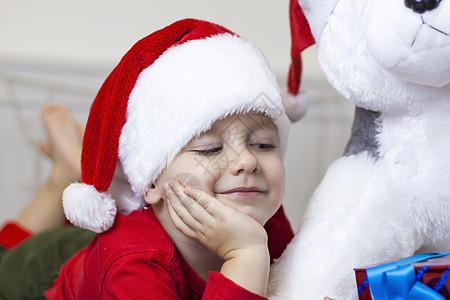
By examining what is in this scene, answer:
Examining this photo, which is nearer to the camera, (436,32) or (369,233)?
(436,32)

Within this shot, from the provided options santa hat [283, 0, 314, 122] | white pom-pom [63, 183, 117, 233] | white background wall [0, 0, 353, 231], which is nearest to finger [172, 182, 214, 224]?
white pom-pom [63, 183, 117, 233]

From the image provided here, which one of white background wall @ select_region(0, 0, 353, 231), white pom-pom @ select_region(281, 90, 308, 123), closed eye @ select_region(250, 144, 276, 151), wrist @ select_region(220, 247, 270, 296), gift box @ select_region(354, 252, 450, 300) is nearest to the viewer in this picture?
gift box @ select_region(354, 252, 450, 300)

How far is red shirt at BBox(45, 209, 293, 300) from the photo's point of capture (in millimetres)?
669

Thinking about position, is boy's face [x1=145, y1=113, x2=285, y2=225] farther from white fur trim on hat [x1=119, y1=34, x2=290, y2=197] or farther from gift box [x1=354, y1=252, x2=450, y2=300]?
gift box [x1=354, y1=252, x2=450, y2=300]

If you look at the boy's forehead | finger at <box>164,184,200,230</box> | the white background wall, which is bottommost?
the white background wall

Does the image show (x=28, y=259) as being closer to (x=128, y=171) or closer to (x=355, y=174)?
(x=128, y=171)

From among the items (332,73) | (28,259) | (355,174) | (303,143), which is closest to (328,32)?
(332,73)

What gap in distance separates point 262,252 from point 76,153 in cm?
72

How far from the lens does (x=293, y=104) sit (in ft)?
2.93

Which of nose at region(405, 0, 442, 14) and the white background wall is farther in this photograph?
the white background wall

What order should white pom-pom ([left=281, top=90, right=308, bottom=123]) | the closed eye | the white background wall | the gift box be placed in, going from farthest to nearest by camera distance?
the white background wall
white pom-pom ([left=281, top=90, right=308, bottom=123])
the closed eye
the gift box

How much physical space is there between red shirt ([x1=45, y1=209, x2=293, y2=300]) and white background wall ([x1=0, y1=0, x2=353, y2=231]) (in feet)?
2.38

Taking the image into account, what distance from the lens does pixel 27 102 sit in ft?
5.26

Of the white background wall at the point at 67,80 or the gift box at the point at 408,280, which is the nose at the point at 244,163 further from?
the white background wall at the point at 67,80
